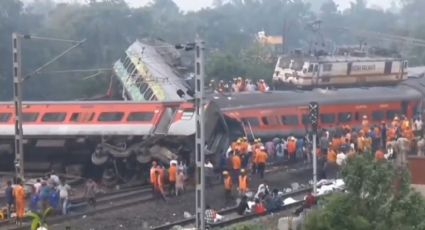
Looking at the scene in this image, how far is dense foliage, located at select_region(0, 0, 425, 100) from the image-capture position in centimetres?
5231

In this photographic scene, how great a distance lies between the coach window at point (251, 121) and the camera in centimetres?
3060

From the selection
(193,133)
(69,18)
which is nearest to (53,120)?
(193,133)

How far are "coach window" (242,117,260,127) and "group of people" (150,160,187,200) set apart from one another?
18.9ft

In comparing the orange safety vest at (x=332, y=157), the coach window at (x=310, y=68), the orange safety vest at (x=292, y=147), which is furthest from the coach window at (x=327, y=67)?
the orange safety vest at (x=332, y=157)

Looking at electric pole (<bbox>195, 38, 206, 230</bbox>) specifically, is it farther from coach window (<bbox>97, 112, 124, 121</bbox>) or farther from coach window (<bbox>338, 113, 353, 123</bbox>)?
coach window (<bbox>338, 113, 353, 123</bbox>)

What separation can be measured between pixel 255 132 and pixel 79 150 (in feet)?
19.4

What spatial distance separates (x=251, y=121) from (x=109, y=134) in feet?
17.9

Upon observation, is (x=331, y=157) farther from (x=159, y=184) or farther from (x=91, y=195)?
(x=91, y=195)

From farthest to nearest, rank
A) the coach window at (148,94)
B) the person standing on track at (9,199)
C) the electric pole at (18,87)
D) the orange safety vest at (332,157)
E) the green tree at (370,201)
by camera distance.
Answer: the coach window at (148,94)
the orange safety vest at (332,157)
the electric pole at (18,87)
the person standing on track at (9,199)
the green tree at (370,201)

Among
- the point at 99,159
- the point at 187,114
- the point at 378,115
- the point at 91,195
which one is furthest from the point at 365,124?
the point at 91,195

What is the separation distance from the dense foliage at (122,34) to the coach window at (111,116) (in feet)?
62.2

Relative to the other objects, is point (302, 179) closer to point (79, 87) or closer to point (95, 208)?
→ point (95, 208)

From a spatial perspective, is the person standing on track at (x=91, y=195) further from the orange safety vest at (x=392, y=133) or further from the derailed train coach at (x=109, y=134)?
the orange safety vest at (x=392, y=133)

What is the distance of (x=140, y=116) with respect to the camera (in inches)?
1086
